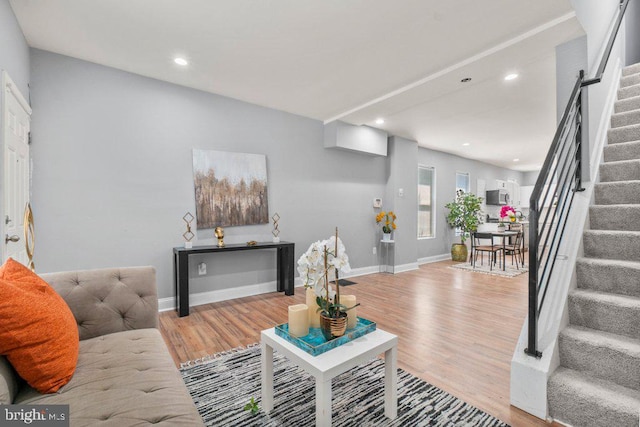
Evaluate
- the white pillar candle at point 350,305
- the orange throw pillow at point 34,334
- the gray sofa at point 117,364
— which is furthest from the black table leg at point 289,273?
the orange throw pillow at point 34,334

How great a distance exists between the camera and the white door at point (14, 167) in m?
2.10

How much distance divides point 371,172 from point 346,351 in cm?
453

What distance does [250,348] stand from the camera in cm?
252

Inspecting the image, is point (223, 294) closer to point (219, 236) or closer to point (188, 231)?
point (219, 236)

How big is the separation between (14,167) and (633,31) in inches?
288

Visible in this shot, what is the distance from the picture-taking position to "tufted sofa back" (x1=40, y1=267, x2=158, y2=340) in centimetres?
170

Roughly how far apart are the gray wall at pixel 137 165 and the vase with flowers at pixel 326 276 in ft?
8.59

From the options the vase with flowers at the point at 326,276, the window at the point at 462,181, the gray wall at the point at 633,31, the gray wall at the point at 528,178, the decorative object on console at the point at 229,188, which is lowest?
the vase with flowers at the point at 326,276

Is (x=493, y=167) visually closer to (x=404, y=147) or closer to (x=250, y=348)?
(x=404, y=147)

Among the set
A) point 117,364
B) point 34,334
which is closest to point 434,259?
point 117,364

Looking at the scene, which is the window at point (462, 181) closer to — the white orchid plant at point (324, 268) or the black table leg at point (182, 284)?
the black table leg at point (182, 284)

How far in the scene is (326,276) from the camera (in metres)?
1.58

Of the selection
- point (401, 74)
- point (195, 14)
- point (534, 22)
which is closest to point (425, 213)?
point (401, 74)

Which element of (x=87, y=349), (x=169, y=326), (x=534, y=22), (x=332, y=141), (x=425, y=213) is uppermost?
(x=534, y=22)
